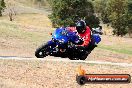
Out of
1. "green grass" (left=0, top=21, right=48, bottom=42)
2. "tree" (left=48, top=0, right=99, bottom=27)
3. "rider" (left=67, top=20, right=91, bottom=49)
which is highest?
"rider" (left=67, top=20, right=91, bottom=49)

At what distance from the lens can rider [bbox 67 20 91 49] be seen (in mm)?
17984

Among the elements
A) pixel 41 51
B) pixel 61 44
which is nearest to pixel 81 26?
pixel 61 44

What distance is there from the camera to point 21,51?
90.7 ft

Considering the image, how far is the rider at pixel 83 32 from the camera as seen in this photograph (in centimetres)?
1798

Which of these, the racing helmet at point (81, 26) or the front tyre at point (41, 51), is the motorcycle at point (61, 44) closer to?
the front tyre at point (41, 51)

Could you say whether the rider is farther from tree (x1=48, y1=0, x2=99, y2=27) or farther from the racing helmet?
tree (x1=48, y1=0, x2=99, y2=27)

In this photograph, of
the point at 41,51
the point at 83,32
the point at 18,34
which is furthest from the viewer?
the point at 18,34

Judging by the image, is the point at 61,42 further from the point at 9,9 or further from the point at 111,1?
the point at 9,9

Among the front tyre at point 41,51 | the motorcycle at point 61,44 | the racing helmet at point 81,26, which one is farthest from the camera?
the front tyre at point 41,51

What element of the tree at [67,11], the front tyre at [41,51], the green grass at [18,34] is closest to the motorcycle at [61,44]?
the front tyre at [41,51]

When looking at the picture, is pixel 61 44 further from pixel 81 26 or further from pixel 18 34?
pixel 18 34

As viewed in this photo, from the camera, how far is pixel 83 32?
59.7 feet

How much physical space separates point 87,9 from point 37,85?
188 ft

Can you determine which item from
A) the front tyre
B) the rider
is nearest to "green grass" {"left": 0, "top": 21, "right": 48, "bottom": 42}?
the front tyre
